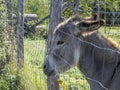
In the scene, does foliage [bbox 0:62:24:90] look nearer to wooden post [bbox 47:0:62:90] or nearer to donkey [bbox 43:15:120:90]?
wooden post [bbox 47:0:62:90]

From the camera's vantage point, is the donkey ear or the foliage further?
the foliage

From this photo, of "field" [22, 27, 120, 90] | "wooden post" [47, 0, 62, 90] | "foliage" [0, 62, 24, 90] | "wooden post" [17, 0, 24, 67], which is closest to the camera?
"wooden post" [47, 0, 62, 90]

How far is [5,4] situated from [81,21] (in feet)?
11.0

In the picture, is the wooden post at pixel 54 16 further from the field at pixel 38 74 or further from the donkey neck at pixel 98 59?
the field at pixel 38 74

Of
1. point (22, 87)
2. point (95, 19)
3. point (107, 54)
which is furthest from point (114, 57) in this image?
point (22, 87)

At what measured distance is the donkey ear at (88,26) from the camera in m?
4.56

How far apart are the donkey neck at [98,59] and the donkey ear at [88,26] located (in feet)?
0.58

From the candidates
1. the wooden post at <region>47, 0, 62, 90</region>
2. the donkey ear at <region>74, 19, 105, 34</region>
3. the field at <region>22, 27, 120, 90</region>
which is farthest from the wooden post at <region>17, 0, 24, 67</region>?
the donkey ear at <region>74, 19, 105, 34</region>

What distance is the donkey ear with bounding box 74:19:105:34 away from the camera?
456 centimetres

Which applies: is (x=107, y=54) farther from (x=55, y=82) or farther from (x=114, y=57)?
(x=55, y=82)

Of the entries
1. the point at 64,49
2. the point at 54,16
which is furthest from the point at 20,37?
the point at 64,49

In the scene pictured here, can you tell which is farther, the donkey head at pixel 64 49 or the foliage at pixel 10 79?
the foliage at pixel 10 79

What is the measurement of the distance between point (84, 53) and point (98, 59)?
0.22 meters

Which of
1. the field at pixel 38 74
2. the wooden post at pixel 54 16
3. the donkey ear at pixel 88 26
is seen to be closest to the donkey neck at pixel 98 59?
the donkey ear at pixel 88 26
